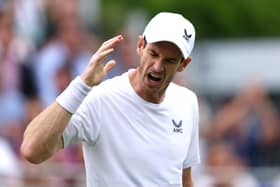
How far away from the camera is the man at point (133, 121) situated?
7281 mm

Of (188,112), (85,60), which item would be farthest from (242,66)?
(188,112)

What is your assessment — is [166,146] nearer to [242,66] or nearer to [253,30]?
[242,66]

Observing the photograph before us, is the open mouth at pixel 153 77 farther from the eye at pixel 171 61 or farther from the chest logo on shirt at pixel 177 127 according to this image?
the chest logo on shirt at pixel 177 127

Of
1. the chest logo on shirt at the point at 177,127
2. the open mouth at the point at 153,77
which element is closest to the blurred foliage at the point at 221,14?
the chest logo on shirt at the point at 177,127

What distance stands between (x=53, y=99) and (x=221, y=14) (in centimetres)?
1795

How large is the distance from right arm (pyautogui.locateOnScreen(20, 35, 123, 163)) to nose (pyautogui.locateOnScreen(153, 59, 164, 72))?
0.93 ft

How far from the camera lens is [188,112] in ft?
26.4

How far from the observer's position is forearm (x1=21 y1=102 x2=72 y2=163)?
23.7 ft

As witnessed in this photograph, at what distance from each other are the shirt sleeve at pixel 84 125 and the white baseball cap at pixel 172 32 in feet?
1.62

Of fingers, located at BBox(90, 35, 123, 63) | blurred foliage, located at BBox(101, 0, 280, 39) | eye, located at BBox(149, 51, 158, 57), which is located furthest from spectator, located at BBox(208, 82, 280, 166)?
blurred foliage, located at BBox(101, 0, 280, 39)

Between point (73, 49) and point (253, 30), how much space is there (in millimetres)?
17402

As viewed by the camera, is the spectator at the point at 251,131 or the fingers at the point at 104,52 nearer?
the fingers at the point at 104,52

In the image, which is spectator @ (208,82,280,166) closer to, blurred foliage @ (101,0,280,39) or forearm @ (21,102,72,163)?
forearm @ (21,102,72,163)

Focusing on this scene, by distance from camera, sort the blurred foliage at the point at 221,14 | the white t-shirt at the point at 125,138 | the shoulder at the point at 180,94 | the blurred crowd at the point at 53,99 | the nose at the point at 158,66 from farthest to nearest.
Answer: the blurred foliage at the point at 221,14 < the blurred crowd at the point at 53,99 < the shoulder at the point at 180,94 < the white t-shirt at the point at 125,138 < the nose at the point at 158,66
